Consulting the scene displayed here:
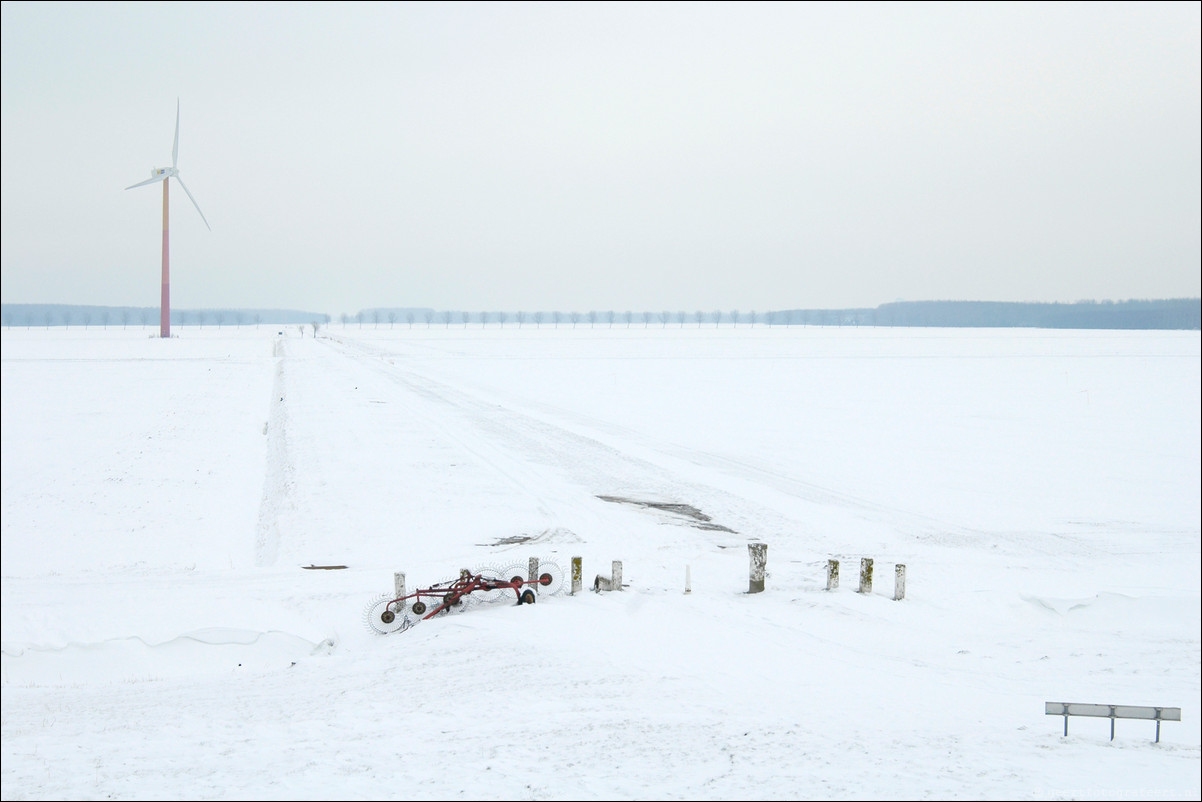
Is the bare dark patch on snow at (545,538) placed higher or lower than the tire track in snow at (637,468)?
lower

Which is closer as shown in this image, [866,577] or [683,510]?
[866,577]

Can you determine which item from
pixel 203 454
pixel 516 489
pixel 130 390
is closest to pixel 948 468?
pixel 516 489

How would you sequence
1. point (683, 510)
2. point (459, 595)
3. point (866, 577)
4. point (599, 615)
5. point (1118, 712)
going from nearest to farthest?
point (1118, 712) → point (599, 615) → point (459, 595) → point (866, 577) → point (683, 510)

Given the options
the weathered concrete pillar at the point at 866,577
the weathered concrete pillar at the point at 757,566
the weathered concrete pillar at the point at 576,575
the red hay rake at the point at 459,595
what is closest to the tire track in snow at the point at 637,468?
the weathered concrete pillar at the point at 757,566

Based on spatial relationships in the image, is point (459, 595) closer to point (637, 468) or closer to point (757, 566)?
point (757, 566)

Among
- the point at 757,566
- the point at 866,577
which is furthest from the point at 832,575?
the point at 757,566

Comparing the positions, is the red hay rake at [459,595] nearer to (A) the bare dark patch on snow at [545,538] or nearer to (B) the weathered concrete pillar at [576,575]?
(B) the weathered concrete pillar at [576,575]

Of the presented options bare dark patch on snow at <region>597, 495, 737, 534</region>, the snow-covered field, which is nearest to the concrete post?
the snow-covered field
